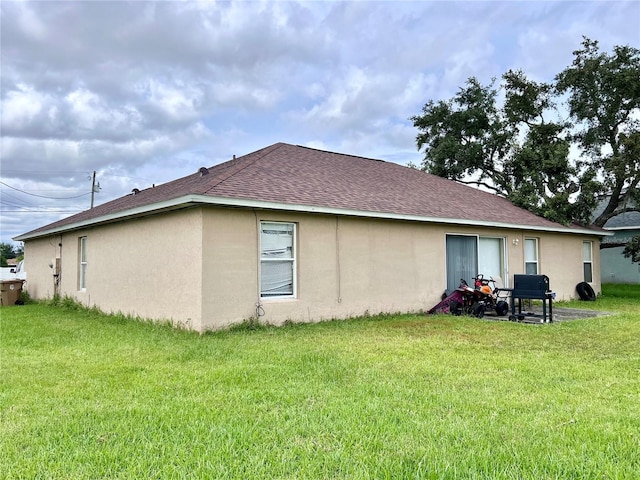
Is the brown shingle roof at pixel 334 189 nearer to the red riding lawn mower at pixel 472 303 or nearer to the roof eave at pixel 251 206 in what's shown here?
the roof eave at pixel 251 206

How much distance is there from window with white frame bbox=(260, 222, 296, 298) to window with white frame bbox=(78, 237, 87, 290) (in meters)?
6.90

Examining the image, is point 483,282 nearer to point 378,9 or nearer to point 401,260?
point 401,260

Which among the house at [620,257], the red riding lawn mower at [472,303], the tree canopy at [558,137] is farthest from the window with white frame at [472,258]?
the house at [620,257]

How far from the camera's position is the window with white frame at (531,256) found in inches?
543

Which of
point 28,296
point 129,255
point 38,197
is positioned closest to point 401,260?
point 129,255

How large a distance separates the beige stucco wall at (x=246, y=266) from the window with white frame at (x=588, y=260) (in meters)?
4.44

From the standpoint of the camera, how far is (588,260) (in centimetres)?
1616

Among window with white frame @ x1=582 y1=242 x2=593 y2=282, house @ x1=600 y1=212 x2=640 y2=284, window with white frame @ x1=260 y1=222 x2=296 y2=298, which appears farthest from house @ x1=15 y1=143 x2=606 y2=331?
house @ x1=600 y1=212 x2=640 y2=284

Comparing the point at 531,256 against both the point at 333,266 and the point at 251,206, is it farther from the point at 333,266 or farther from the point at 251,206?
the point at 251,206

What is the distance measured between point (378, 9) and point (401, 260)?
6.43m

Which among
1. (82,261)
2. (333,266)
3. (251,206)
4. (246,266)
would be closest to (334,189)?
(333,266)

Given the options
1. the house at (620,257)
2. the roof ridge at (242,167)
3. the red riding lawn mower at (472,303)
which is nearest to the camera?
the roof ridge at (242,167)

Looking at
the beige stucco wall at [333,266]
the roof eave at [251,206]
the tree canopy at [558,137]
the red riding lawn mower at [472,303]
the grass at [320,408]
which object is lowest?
the grass at [320,408]

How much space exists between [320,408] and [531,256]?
1225 centimetres
